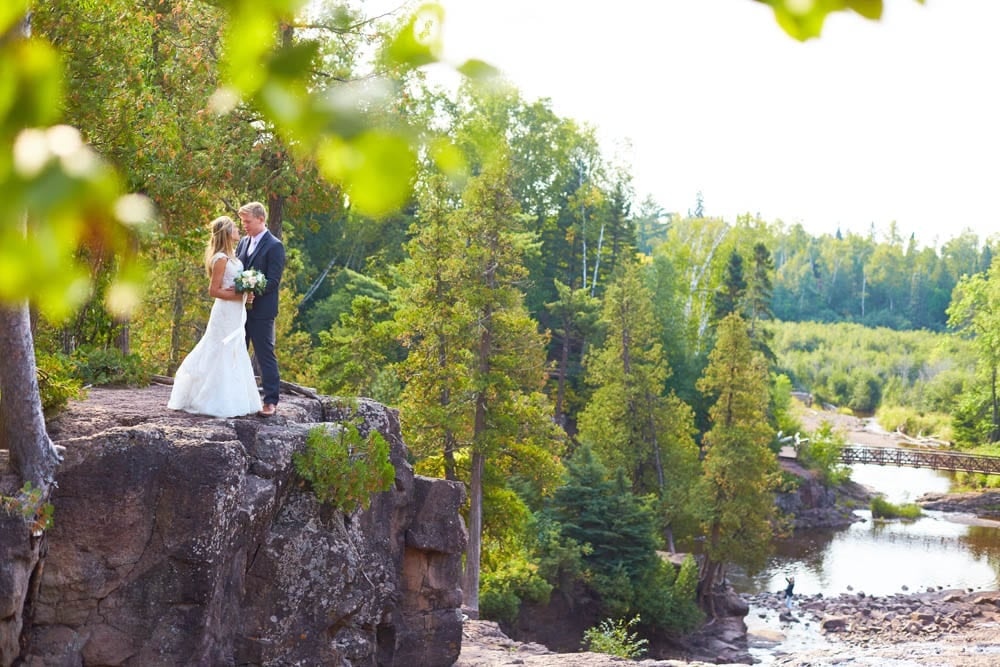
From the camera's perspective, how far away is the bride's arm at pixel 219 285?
25.3 feet

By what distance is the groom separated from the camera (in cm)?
798

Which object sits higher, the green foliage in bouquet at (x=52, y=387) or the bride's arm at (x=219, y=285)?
the bride's arm at (x=219, y=285)

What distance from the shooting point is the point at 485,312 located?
2138 centimetres

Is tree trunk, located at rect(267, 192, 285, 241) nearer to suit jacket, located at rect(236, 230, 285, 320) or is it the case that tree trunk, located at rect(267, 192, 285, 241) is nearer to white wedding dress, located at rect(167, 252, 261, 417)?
suit jacket, located at rect(236, 230, 285, 320)

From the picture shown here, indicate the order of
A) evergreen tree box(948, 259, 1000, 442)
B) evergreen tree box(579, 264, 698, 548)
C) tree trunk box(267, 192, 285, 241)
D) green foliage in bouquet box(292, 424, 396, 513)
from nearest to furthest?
green foliage in bouquet box(292, 424, 396, 513) < tree trunk box(267, 192, 285, 241) < evergreen tree box(579, 264, 698, 548) < evergreen tree box(948, 259, 1000, 442)

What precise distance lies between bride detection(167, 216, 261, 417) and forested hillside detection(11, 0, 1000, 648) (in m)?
0.80

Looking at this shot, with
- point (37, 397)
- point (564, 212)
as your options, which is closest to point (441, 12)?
point (37, 397)

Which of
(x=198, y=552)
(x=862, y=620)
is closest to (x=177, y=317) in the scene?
(x=862, y=620)

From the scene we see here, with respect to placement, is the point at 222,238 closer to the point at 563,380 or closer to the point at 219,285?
the point at 219,285

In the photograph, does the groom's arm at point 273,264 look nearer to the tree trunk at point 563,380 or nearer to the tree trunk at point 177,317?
the tree trunk at point 177,317

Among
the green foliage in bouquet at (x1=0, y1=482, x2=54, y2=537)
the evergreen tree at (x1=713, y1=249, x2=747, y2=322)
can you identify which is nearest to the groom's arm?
the green foliage in bouquet at (x1=0, y1=482, x2=54, y2=537)

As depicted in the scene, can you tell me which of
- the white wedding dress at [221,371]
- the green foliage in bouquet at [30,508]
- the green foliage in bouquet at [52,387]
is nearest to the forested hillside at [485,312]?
the green foliage in bouquet at [52,387]

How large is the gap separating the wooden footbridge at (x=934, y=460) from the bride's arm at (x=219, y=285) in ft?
135

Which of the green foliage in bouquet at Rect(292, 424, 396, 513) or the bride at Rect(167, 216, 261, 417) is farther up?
the bride at Rect(167, 216, 261, 417)
